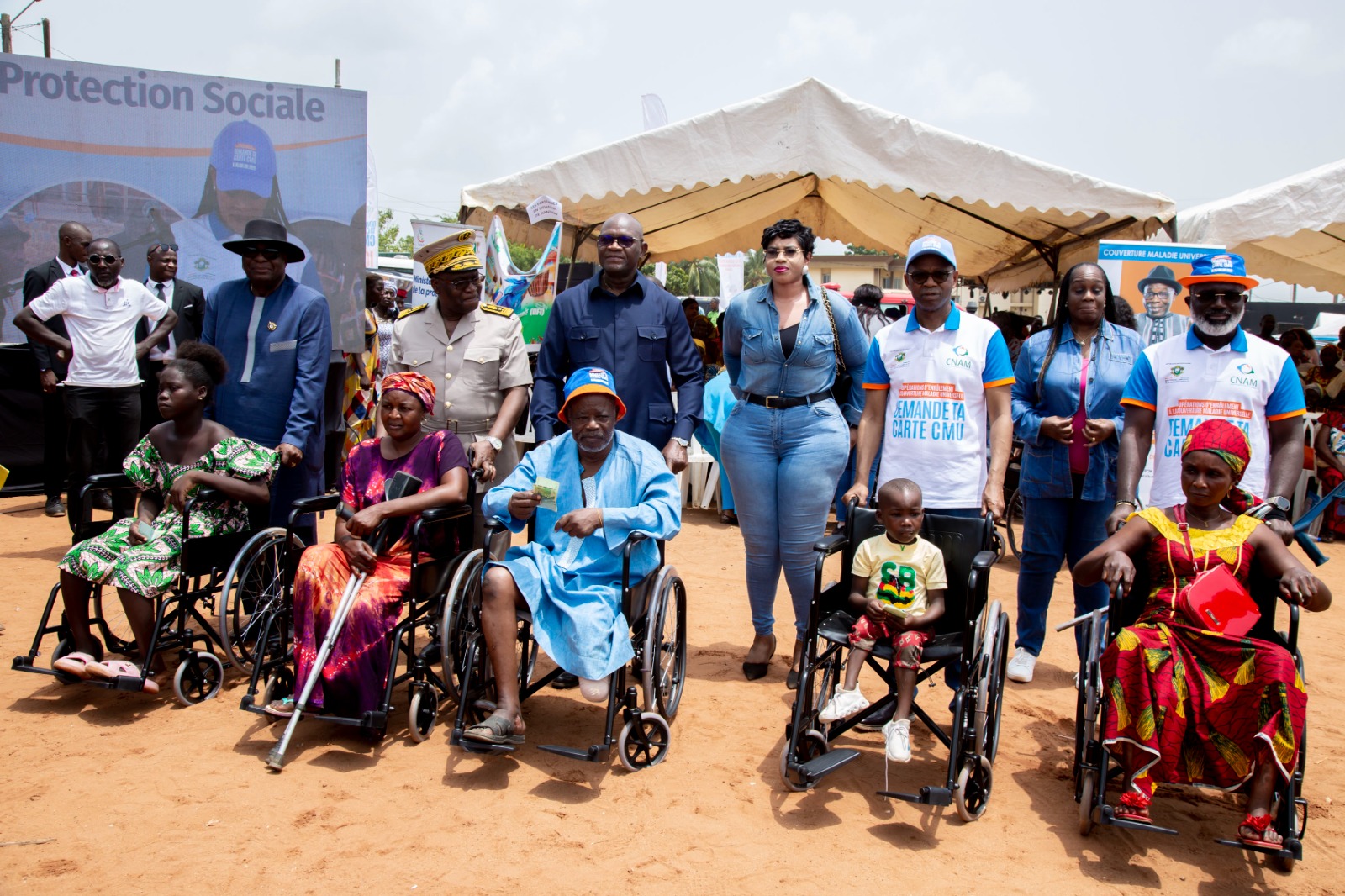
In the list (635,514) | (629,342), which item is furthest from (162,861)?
(629,342)

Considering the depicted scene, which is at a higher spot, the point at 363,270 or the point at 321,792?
the point at 363,270

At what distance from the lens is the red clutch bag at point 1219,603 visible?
10.8ft

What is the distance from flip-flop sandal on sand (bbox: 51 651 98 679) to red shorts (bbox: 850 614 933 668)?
10.0ft

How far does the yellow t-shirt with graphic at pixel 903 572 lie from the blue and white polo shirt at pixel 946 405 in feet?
1.41

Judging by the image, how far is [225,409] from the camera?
16.2ft

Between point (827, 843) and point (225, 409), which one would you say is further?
point (225, 409)

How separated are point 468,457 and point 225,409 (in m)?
1.33

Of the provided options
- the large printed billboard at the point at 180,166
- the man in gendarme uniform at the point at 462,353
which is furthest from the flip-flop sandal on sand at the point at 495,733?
the large printed billboard at the point at 180,166

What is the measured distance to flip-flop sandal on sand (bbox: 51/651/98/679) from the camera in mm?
4051

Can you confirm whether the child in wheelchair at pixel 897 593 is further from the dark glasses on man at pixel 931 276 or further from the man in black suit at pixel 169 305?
the man in black suit at pixel 169 305

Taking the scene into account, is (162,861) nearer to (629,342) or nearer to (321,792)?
(321,792)

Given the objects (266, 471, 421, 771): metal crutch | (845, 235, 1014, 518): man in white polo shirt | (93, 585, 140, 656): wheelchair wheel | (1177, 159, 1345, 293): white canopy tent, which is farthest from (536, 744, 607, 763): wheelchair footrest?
(1177, 159, 1345, 293): white canopy tent

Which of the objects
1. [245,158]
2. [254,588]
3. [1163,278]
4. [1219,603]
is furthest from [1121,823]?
[245,158]

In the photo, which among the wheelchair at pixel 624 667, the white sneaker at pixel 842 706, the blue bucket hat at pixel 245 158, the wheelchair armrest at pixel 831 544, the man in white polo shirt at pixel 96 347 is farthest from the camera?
the blue bucket hat at pixel 245 158
